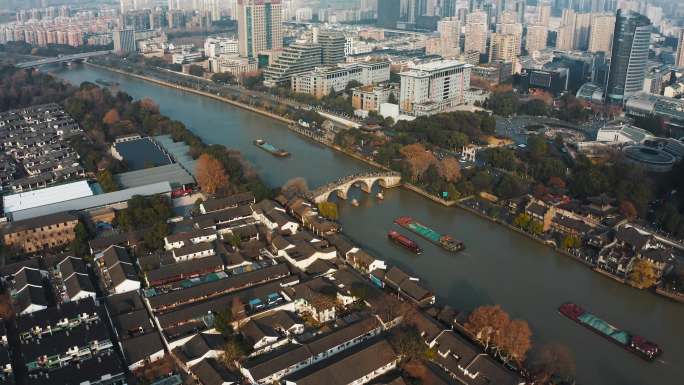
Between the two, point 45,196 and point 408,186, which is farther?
point 408,186

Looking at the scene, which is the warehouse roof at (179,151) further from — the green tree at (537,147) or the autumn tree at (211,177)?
the green tree at (537,147)

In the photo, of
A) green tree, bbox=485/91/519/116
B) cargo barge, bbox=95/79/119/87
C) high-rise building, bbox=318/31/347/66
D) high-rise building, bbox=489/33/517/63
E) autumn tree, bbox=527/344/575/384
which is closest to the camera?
autumn tree, bbox=527/344/575/384

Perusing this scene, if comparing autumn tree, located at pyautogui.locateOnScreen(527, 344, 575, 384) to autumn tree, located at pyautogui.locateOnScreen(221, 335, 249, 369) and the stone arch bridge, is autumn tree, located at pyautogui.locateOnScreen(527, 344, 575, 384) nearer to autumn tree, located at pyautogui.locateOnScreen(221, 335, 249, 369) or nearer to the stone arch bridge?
autumn tree, located at pyautogui.locateOnScreen(221, 335, 249, 369)

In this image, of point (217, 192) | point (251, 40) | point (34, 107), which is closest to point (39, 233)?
point (217, 192)

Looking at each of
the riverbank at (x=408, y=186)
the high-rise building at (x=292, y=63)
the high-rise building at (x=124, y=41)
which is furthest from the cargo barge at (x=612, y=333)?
the high-rise building at (x=124, y=41)

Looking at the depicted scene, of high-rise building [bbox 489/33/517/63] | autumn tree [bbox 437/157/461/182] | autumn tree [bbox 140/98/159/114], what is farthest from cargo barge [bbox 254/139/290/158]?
high-rise building [bbox 489/33/517/63]

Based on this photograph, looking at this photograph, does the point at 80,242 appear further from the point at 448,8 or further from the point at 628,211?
the point at 448,8

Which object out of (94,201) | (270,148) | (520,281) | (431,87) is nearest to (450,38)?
(431,87)
